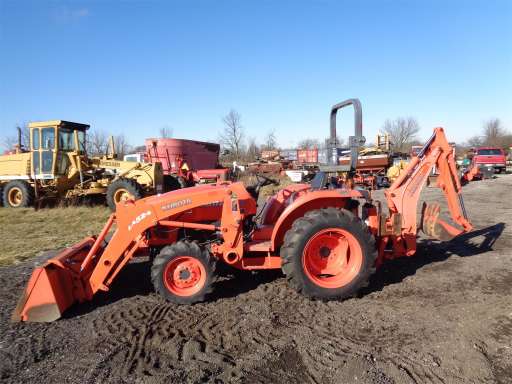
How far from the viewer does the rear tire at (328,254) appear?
151 inches

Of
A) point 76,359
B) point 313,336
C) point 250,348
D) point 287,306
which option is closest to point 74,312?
point 76,359

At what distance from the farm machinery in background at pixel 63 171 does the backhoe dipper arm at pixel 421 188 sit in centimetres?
810

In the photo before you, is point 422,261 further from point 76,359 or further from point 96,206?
point 96,206

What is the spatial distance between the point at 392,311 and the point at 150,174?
9011 millimetres

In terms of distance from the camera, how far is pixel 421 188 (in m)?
4.63

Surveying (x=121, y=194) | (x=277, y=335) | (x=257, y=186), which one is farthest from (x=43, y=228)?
(x=277, y=335)

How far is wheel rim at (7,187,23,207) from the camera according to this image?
1145 cm

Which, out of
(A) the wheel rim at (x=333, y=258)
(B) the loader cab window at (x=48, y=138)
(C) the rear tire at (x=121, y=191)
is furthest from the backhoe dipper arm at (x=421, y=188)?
(B) the loader cab window at (x=48, y=138)

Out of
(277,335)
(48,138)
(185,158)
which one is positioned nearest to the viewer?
(277,335)

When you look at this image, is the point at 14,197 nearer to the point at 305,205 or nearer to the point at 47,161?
the point at 47,161

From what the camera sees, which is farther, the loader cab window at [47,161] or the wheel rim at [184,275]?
the loader cab window at [47,161]

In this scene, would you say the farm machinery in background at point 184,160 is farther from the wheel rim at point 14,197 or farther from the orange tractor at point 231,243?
the orange tractor at point 231,243

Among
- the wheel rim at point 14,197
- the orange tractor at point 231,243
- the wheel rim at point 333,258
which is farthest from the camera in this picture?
the wheel rim at point 14,197

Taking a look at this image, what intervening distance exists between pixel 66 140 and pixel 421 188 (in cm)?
1069
